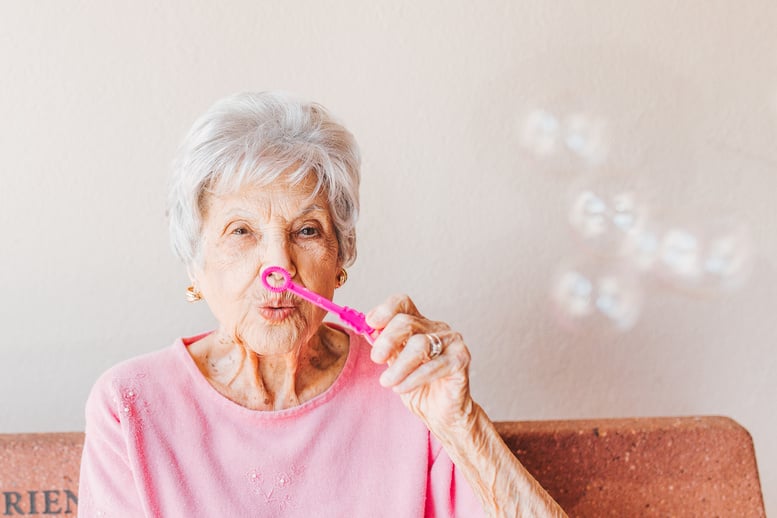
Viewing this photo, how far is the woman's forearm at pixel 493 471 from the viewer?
4.09 feet

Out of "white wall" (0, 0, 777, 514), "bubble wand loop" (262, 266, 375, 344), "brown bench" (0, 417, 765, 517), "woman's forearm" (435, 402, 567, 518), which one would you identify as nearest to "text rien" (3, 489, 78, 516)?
"white wall" (0, 0, 777, 514)

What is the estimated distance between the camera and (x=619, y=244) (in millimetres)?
1855

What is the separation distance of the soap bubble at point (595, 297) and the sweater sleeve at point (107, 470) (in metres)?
1.02

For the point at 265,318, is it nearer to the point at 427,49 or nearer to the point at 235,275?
the point at 235,275

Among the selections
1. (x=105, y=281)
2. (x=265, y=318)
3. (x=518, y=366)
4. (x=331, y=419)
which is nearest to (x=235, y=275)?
(x=265, y=318)

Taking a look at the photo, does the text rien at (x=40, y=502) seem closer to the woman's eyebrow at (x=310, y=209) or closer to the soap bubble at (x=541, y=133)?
the woman's eyebrow at (x=310, y=209)

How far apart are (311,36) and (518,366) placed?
88cm

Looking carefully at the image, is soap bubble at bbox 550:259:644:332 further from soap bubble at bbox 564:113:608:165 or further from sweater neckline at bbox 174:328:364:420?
sweater neckline at bbox 174:328:364:420

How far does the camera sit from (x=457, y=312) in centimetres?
184

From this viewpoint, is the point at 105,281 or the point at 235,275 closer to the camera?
the point at 235,275

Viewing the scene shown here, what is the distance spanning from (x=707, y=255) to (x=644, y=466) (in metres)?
0.61

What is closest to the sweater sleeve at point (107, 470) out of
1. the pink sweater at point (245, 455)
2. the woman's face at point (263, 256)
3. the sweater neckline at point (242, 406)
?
the pink sweater at point (245, 455)

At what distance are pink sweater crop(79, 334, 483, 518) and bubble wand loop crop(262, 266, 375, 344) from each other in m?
0.24

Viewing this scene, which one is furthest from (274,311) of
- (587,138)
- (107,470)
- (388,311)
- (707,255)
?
(707,255)
